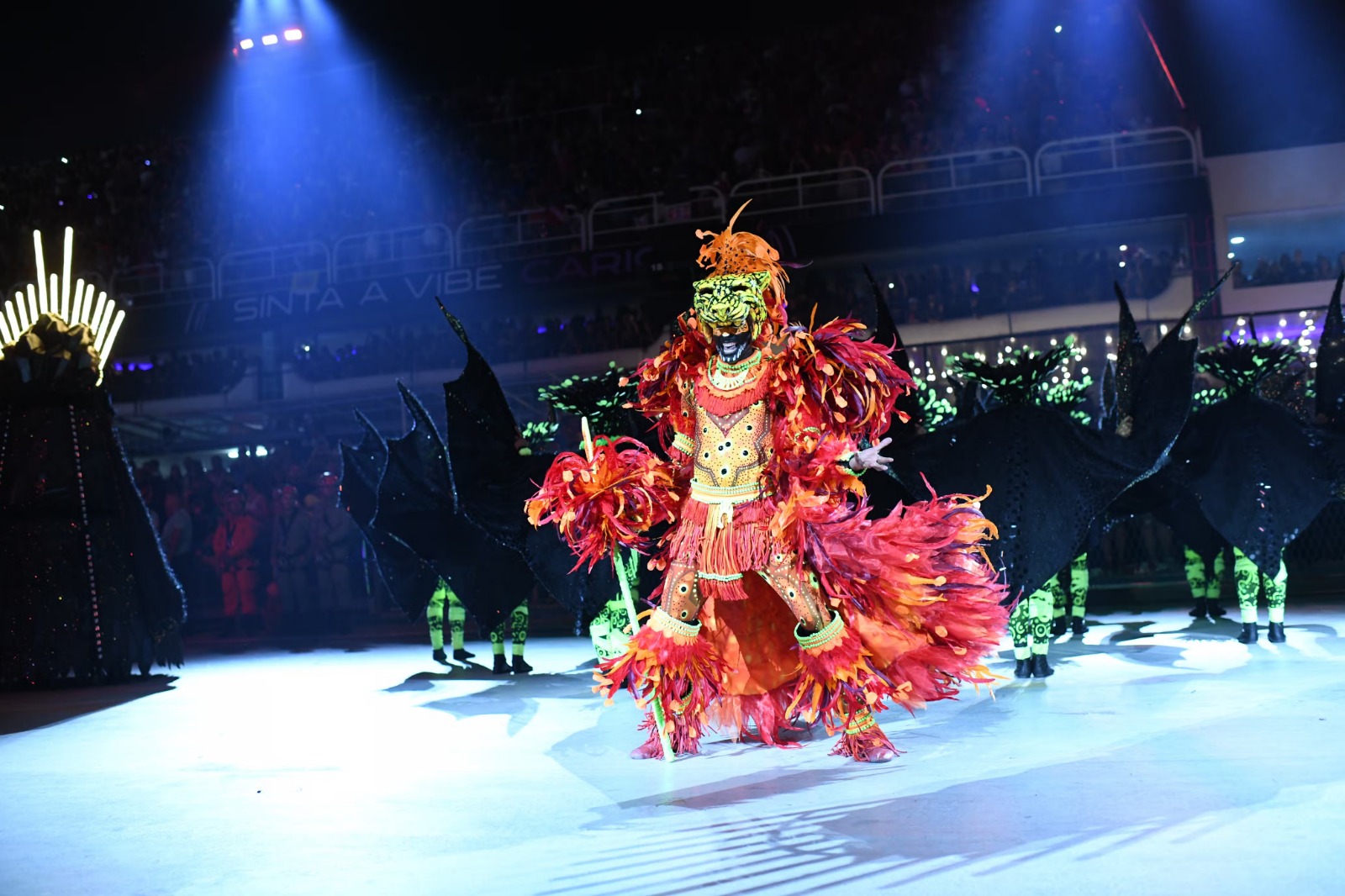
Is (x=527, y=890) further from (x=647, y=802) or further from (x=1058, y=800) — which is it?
(x=1058, y=800)

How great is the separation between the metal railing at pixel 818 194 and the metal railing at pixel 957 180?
273 mm

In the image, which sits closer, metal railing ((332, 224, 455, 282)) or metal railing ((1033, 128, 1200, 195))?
metal railing ((1033, 128, 1200, 195))

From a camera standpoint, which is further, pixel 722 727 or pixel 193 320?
pixel 193 320

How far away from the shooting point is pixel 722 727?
540cm

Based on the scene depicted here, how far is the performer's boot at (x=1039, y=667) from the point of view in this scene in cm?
670

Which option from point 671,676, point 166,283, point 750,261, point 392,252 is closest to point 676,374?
point 750,261

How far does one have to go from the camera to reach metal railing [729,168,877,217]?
15516mm

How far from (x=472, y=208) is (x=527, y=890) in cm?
1628

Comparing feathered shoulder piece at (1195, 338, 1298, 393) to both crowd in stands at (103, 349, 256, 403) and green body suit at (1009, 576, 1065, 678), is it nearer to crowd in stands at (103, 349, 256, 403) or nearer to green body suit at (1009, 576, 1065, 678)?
green body suit at (1009, 576, 1065, 678)

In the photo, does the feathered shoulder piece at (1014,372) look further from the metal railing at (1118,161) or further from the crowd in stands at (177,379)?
the crowd in stands at (177,379)

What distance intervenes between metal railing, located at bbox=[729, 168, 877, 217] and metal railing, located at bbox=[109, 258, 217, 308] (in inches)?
329

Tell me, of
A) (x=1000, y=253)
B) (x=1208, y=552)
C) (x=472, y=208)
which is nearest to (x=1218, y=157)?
(x=1000, y=253)

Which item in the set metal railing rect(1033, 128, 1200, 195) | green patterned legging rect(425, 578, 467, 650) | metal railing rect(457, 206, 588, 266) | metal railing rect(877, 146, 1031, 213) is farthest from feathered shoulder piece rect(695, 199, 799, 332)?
metal railing rect(457, 206, 588, 266)

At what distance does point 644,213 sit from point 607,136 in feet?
7.44
